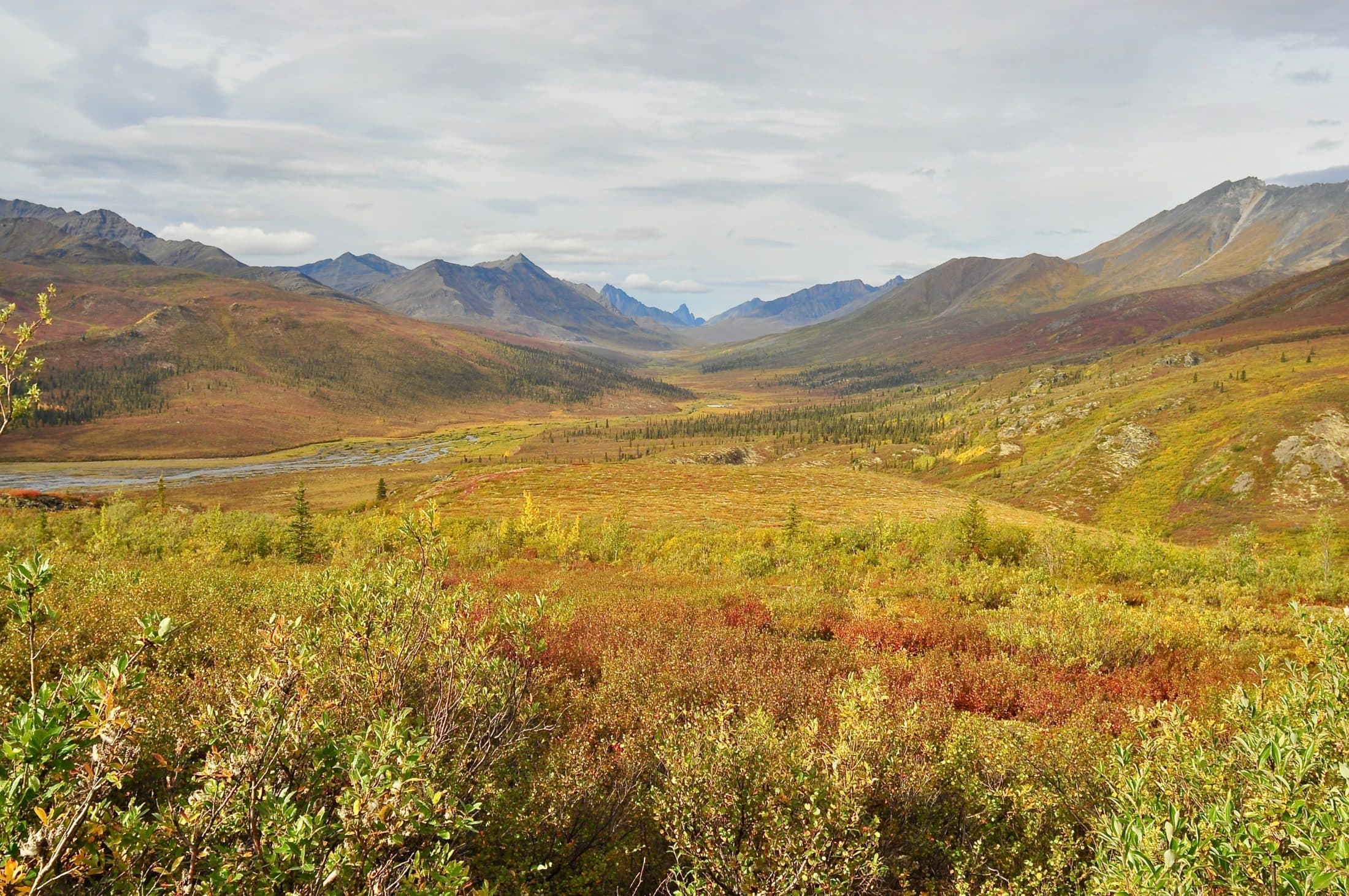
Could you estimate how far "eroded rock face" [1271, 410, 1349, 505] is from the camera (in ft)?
177

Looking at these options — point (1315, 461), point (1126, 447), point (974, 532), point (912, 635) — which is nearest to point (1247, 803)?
point (912, 635)

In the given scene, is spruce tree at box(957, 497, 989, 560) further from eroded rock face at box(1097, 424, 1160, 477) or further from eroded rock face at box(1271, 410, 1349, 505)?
eroded rock face at box(1097, 424, 1160, 477)

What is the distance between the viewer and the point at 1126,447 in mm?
72000

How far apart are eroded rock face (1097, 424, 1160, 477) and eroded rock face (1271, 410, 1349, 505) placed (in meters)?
12.0

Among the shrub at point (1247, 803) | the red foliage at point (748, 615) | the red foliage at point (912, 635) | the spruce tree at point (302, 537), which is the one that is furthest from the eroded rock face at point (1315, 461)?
the spruce tree at point (302, 537)

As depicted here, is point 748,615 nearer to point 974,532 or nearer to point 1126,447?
point 974,532

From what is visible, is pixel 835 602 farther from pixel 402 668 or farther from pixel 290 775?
pixel 290 775

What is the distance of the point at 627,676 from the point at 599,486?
144 feet

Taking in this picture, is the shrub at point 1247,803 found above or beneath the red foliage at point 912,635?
above

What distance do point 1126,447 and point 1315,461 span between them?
16.7 metres

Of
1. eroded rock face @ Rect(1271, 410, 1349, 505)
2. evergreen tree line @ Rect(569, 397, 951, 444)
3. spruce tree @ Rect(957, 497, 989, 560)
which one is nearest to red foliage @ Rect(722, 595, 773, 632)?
spruce tree @ Rect(957, 497, 989, 560)

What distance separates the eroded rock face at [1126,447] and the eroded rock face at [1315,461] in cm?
1205

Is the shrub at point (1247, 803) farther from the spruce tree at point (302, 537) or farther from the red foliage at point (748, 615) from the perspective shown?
the spruce tree at point (302, 537)

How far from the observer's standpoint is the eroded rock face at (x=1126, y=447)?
69.2 metres
